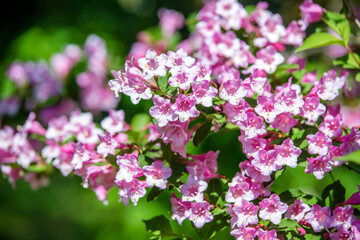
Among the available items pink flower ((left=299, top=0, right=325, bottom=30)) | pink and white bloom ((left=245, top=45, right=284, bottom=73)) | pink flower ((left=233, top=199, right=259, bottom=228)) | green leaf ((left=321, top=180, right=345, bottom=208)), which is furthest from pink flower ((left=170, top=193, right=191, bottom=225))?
pink flower ((left=299, top=0, right=325, bottom=30))

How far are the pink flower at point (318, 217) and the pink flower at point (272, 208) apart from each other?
6cm

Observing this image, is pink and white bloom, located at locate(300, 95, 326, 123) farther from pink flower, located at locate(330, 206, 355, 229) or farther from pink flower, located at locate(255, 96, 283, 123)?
pink flower, located at locate(330, 206, 355, 229)

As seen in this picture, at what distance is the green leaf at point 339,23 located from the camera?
1.27 meters

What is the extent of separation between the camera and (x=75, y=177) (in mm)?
2791

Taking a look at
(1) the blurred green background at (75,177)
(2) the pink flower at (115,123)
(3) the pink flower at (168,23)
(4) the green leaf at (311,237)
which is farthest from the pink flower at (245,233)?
(3) the pink flower at (168,23)

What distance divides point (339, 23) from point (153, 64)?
24.0 inches

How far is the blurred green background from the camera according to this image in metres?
2.32

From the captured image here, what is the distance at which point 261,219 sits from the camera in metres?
1.05

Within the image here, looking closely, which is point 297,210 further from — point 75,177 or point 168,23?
point 75,177

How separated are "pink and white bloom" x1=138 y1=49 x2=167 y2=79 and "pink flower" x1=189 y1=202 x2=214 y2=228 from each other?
0.32 metres

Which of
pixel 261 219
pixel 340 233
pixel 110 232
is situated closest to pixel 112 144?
pixel 261 219

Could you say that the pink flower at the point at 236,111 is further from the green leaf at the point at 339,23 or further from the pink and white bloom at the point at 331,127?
the green leaf at the point at 339,23

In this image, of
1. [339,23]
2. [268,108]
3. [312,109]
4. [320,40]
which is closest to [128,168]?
[268,108]

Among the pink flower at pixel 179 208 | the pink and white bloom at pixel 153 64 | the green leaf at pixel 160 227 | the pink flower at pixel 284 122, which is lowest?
the green leaf at pixel 160 227
